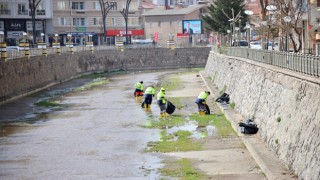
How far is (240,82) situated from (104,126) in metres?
8.20

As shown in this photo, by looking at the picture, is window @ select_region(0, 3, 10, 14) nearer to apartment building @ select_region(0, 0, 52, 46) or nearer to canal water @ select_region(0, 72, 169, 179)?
apartment building @ select_region(0, 0, 52, 46)

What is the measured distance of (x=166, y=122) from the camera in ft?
123

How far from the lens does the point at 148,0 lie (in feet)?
538

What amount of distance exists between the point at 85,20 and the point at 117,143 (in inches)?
3816

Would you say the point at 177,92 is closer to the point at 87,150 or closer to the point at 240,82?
the point at 240,82

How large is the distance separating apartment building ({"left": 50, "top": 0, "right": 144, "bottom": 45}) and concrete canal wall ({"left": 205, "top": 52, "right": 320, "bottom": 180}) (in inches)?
3480

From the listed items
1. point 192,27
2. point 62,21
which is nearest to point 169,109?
point 192,27

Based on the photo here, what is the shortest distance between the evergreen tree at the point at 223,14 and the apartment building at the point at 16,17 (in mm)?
31804

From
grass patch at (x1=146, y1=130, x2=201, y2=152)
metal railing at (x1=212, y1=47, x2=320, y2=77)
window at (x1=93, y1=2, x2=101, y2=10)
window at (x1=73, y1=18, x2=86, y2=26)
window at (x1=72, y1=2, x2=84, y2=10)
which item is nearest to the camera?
metal railing at (x1=212, y1=47, x2=320, y2=77)

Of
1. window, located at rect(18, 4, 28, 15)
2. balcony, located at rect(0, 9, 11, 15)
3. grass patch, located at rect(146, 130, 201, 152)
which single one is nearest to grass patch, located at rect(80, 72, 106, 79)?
balcony, located at rect(0, 9, 11, 15)

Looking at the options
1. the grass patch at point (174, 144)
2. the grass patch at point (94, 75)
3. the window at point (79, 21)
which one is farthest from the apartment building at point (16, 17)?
the grass patch at point (174, 144)

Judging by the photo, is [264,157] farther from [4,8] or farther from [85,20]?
[85,20]

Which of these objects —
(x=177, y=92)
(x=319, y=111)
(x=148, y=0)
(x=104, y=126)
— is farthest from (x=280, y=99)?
(x=148, y=0)

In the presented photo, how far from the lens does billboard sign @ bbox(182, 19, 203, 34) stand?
118806mm
